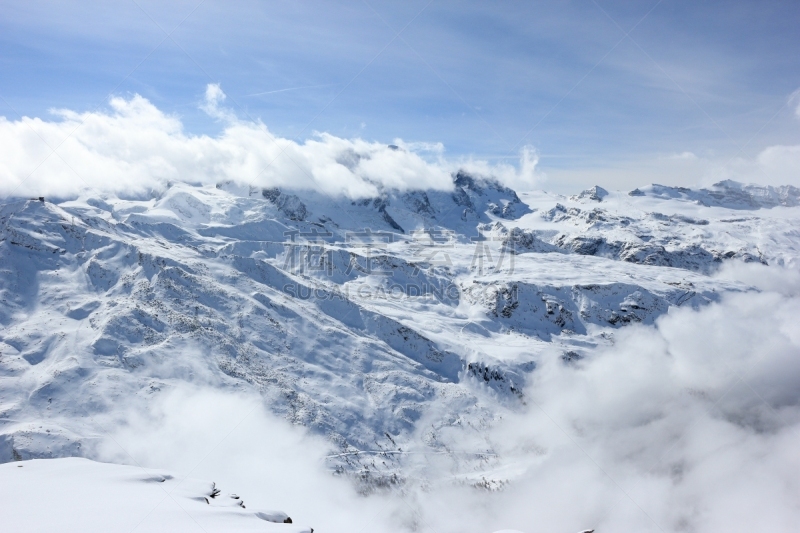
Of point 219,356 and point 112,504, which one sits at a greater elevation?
Result: point 112,504

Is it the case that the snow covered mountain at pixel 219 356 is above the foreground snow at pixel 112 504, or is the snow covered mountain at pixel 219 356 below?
below

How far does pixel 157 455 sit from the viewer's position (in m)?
86.2

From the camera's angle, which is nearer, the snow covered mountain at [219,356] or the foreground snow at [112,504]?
the foreground snow at [112,504]

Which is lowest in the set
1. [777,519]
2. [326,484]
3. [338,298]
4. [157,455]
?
[777,519]

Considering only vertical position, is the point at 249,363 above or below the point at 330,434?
above

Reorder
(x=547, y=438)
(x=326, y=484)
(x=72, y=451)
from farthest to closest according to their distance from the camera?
(x=547, y=438) → (x=326, y=484) → (x=72, y=451)

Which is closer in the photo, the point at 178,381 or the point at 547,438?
the point at 178,381

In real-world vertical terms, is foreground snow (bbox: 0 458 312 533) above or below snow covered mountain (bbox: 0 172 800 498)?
above

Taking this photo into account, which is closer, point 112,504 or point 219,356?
point 112,504

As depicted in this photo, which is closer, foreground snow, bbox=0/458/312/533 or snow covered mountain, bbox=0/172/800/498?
foreground snow, bbox=0/458/312/533

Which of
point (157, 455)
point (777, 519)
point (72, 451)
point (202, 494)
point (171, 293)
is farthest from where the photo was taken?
point (777, 519)

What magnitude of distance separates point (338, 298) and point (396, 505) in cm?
8222

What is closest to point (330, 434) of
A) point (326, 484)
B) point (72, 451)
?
point (326, 484)

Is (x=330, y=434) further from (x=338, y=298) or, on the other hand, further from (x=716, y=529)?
(x=716, y=529)
